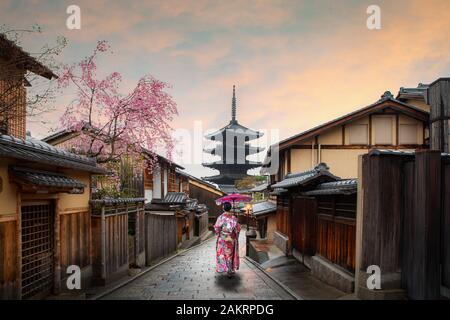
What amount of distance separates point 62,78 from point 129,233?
6940 mm

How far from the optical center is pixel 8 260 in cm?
606

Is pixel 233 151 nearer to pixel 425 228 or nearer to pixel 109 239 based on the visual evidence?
pixel 109 239

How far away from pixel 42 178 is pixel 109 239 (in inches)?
174

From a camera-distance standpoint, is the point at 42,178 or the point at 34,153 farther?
the point at 42,178

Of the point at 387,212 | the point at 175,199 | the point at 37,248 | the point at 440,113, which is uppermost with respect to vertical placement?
the point at 440,113

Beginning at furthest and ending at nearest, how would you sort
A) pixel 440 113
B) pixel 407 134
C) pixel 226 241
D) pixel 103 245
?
pixel 407 134
pixel 440 113
pixel 226 241
pixel 103 245

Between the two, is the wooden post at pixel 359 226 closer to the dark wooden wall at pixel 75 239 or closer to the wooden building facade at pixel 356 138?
the dark wooden wall at pixel 75 239

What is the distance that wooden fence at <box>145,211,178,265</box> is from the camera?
14.6m

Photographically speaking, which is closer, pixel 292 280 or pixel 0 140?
pixel 0 140

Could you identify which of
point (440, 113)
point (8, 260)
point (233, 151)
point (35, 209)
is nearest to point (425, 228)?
point (8, 260)

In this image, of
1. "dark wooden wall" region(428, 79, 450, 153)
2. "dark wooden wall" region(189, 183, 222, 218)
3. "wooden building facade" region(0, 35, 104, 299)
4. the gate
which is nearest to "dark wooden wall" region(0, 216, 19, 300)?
"wooden building facade" region(0, 35, 104, 299)

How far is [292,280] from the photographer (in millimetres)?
10305
